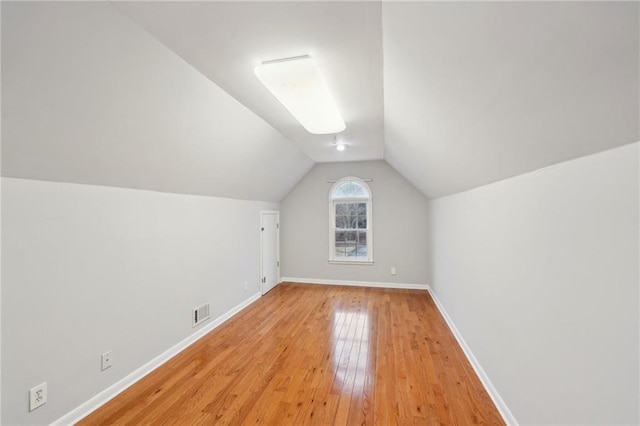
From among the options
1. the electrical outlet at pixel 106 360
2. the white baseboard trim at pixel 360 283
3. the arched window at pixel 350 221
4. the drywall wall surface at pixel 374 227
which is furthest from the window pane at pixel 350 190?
the electrical outlet at pixel 106 360

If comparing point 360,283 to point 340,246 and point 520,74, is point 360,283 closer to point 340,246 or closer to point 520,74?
point 340,246

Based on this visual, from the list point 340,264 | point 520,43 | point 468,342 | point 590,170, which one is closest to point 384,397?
point 468,342

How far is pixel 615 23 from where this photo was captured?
27.5 inches

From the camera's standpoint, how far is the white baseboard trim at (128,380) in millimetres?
1891

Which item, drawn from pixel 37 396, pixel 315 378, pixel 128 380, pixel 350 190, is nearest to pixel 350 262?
pixel 350 190

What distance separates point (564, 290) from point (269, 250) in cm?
436

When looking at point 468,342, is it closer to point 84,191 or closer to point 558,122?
point 558,122

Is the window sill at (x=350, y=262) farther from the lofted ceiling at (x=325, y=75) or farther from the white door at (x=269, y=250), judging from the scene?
the lofted ceiling at (x=325, y=75)

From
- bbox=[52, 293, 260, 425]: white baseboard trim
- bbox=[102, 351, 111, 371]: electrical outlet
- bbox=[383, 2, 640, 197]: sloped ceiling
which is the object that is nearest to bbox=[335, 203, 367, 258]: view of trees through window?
bbox=[52, 293, 260, 425]: white baseboard trim

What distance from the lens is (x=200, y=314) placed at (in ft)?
10.5

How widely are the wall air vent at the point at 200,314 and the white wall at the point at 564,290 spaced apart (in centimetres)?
292

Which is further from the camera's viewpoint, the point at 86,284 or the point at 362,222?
the point at 362,222

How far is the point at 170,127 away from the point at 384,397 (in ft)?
8.81

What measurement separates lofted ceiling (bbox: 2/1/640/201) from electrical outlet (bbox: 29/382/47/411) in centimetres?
131
